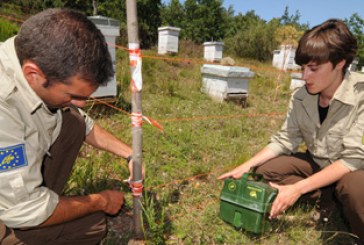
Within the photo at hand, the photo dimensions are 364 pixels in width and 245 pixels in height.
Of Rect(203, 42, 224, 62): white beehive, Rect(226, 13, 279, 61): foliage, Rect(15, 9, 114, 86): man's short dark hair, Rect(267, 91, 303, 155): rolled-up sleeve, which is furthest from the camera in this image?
Rect(226, 13, 279, 61): foliage

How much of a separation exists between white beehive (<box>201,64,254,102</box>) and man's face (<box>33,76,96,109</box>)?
5.40 m

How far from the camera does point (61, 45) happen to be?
145cm

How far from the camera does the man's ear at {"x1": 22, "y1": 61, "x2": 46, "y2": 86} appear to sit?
4.85ft

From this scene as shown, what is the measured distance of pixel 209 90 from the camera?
24.5 feet

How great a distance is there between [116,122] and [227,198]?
2.70m

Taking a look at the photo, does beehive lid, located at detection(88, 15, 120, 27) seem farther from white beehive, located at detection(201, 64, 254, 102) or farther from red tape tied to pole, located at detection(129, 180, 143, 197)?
white beehive, located at detection(201, 64, 254, 102)

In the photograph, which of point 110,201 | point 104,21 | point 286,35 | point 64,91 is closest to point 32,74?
point 64,91

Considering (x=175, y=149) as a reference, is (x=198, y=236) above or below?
below

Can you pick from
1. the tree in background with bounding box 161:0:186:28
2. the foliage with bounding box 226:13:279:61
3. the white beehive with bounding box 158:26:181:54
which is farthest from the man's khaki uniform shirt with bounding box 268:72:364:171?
the tree in background with bounding box 161:0:186:28

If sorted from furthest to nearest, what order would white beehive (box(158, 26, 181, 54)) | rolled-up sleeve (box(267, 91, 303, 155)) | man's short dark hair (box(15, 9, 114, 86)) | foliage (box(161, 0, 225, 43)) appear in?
1. foliage (box(161, 0, 225, 43))
2. white beehive (box(158, 26, 181, 54))
3. rolled-up sleeve (box(267, 91, 303, 155))
4. man's short dark hair (box(15, 9, 114, 86))

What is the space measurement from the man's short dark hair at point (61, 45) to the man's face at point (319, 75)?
1.69 meters

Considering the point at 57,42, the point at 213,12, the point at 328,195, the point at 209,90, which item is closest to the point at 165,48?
the point at 209,90

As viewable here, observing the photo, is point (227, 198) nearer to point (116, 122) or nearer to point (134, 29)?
point (134, 29)

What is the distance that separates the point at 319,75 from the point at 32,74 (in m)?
2.09
